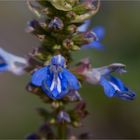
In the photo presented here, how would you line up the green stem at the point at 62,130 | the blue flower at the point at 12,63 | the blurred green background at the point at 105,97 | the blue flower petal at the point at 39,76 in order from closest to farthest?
1. the blue flower petal at the point at 39,76
2. the green stem at the point at 62,130
3. the blue flower at the point at 12,63
4. the blurred green background at the point at 105,97

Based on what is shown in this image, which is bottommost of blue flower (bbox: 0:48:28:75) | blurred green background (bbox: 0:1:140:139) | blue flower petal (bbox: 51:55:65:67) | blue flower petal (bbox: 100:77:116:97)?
blue flower petal (bbox: 100:77:116:97)

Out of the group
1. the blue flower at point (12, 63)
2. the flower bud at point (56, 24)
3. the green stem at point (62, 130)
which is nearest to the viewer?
the flower bud at point (56, 24)

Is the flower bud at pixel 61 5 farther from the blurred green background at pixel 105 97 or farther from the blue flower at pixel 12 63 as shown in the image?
the blurred green background at pixel 105 97

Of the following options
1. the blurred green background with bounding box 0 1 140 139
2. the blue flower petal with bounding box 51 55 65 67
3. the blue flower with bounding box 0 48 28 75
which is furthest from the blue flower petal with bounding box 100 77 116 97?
the blurred green background with bounding box 0 1 140 139

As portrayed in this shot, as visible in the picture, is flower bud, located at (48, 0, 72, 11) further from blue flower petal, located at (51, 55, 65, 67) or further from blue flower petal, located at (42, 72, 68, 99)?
blue flower petal, located at (42, 72, 68, 99)

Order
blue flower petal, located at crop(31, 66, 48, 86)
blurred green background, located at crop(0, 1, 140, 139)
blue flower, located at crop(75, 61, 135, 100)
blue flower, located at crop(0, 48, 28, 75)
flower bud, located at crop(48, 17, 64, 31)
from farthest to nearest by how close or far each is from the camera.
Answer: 1. blurred green background, located at crop(0, 1, 140, 139)
2. blue flower, located at crop(0, 48, 28, 75)
3. blue flower, located at crop(75, 61, 135, 100)
4. flower bud, located at crop(48, 17, 64, 31)
5. blue flower petal, located at crop(31, 66, 48, 86)

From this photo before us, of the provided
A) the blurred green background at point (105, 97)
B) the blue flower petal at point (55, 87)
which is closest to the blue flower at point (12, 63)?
the blue flower petal at point (55, 87)

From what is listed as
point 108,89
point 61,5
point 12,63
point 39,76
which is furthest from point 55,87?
A: point 12,63
